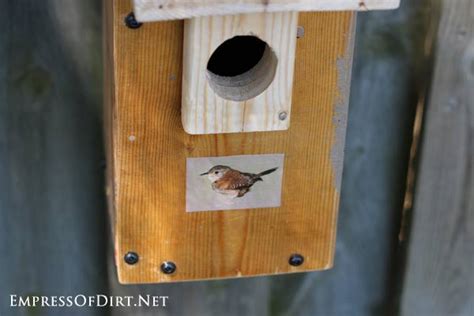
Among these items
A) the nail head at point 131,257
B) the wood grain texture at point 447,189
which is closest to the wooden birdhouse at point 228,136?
the nail head at point 131,257

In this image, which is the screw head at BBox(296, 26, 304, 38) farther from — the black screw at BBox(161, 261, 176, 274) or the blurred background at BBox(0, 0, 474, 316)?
the black screw at BBox(161, 261, 176, 274)

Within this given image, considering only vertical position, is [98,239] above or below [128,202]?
below

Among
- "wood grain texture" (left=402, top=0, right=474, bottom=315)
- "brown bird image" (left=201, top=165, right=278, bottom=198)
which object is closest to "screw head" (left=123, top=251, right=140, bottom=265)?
"brown bird image" (left=201, top=165, right=278, bottom=198)

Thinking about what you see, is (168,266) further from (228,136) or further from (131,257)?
(228,136)

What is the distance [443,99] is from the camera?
1.44 metres

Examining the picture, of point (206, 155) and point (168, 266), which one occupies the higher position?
point (206, 155)

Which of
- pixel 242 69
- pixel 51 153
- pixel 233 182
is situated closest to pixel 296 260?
pixel 233 182

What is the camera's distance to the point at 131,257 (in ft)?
4.23

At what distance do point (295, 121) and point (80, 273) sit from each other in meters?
0.48

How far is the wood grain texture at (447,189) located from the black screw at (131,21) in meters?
0.51

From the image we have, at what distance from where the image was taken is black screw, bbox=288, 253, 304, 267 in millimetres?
1333

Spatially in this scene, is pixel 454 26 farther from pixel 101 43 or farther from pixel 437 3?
pixel 101 43

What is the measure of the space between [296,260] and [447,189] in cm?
33

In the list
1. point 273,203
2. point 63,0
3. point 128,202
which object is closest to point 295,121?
point 273,203
